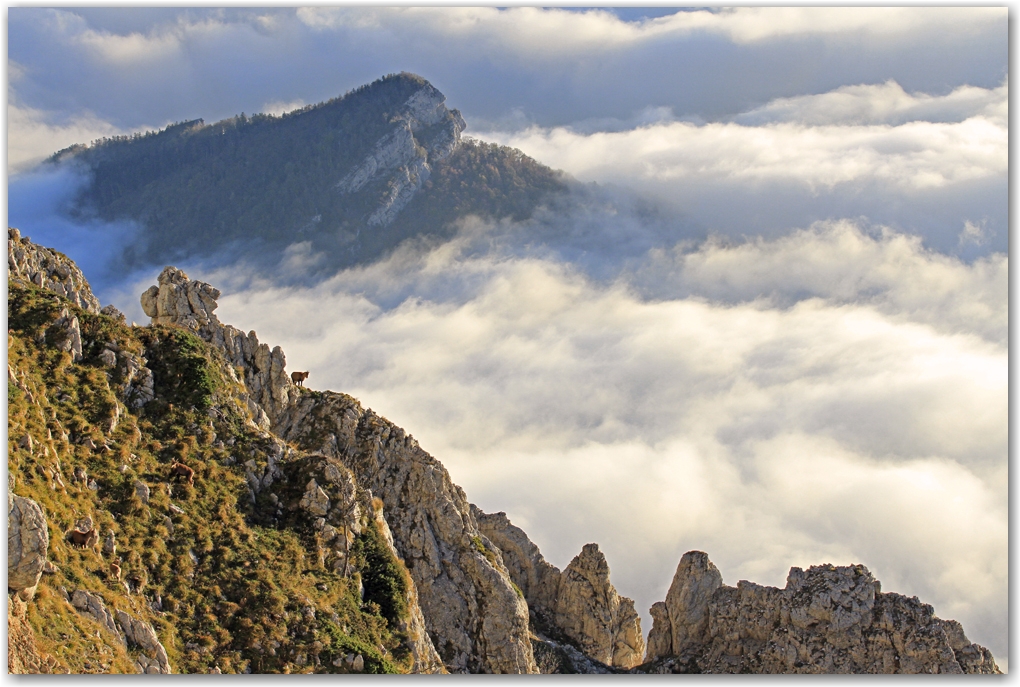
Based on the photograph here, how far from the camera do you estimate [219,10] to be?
Answer: 52.3 meters

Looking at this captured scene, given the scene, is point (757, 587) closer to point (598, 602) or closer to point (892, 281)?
point (598, 602)

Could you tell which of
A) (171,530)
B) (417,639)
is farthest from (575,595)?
(171,530)

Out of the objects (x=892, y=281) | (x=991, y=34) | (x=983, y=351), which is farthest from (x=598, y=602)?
(x=892, y=281)

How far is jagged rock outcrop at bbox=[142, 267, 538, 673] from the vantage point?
62.6 m

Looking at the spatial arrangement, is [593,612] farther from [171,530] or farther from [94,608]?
[94,608]

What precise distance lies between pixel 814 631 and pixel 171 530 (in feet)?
160

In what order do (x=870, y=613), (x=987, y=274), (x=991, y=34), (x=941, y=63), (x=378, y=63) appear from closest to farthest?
1. (x=991, y=34)
2. (x=941, y=63)
3. (x=987, y=274)
4. (x=870, y=613)
5. (x=378, y=63)

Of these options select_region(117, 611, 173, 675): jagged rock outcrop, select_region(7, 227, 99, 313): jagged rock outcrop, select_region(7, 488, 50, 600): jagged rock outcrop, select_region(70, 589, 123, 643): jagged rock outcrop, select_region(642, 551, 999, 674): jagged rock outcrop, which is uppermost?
select_region(7, 227, 99, 313): jagged rock outcrop

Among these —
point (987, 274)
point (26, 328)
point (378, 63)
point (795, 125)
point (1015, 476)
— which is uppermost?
point (795, 125)

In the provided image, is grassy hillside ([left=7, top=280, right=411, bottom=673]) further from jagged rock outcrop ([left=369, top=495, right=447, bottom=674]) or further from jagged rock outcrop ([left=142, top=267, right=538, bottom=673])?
jagged rock outcrop ([left=142, top=267, right=538, bottom=673])

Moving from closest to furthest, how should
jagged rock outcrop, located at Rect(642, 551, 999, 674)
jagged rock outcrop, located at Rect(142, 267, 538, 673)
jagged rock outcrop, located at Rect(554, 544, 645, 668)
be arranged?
jagged rock outcrop, located at Rect(142, 267, 538, 673) → jagged rock outcrop, located at Rect(642, 551, 999, 674) → jagged rock outcrop, located at Rect(554, 544, 645, 668)

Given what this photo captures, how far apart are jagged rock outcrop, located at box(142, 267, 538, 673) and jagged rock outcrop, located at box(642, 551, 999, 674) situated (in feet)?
61.0

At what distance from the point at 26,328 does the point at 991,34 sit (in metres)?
48.2

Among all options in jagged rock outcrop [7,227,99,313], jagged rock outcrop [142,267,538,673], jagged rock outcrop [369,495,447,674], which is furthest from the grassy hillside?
jagged rock outcrop [142,267,538,673]
